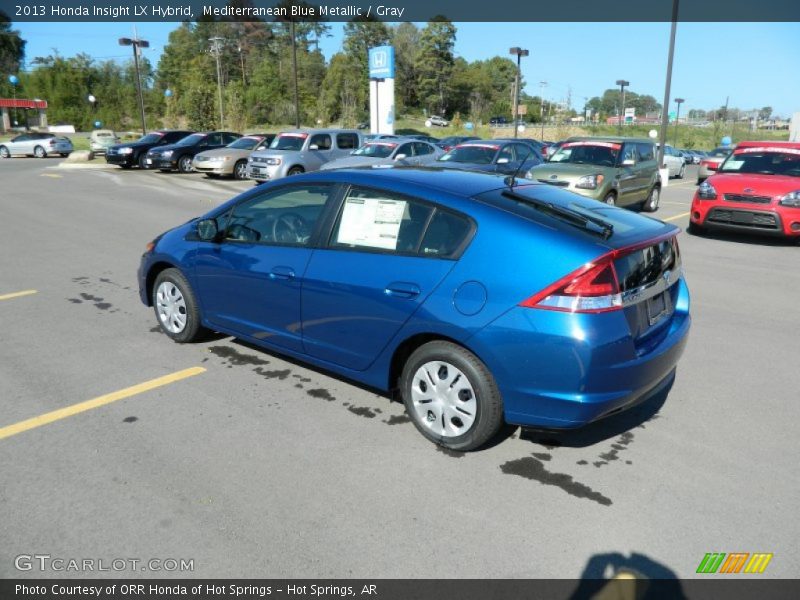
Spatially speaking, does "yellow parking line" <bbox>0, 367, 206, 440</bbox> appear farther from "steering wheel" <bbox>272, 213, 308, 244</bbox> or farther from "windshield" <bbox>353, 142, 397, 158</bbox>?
"windshield" <bbox>353, 142, 397, 158</bbox>

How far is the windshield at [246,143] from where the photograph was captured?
22062 millimetres

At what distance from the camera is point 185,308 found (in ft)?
16.7

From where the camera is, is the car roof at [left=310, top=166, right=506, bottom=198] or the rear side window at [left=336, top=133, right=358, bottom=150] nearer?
the car roof at [left=310, top=166, right=506, bottom=198]

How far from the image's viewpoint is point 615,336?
10.3 ft

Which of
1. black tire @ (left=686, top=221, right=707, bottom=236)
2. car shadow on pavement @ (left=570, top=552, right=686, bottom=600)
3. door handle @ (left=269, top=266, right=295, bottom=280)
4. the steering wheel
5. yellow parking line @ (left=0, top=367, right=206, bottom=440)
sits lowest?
car shadow on pavement @ (left=570, top=552, right=686, bottom=600)

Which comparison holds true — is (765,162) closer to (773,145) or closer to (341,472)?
(773,145)

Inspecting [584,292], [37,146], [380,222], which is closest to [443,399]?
[584,292]

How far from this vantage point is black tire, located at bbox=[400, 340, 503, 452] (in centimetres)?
336

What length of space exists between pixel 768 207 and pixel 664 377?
26.2 ft

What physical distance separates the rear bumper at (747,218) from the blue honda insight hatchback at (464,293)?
7.39 m

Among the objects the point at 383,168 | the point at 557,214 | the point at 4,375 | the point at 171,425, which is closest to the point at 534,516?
the point at 557,214

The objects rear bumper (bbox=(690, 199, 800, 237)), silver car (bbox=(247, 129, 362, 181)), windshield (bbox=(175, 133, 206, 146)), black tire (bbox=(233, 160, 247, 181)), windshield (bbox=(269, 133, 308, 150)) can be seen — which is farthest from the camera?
windshield (bbox=(175, 133, 206, 146))

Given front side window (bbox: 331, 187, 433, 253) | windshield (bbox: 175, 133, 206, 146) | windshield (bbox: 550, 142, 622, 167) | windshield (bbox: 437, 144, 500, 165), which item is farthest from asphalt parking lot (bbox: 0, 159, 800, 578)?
windshield (bbox: 175, 133, 206, 146)

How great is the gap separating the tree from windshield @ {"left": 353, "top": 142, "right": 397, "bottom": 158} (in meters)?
88.9
